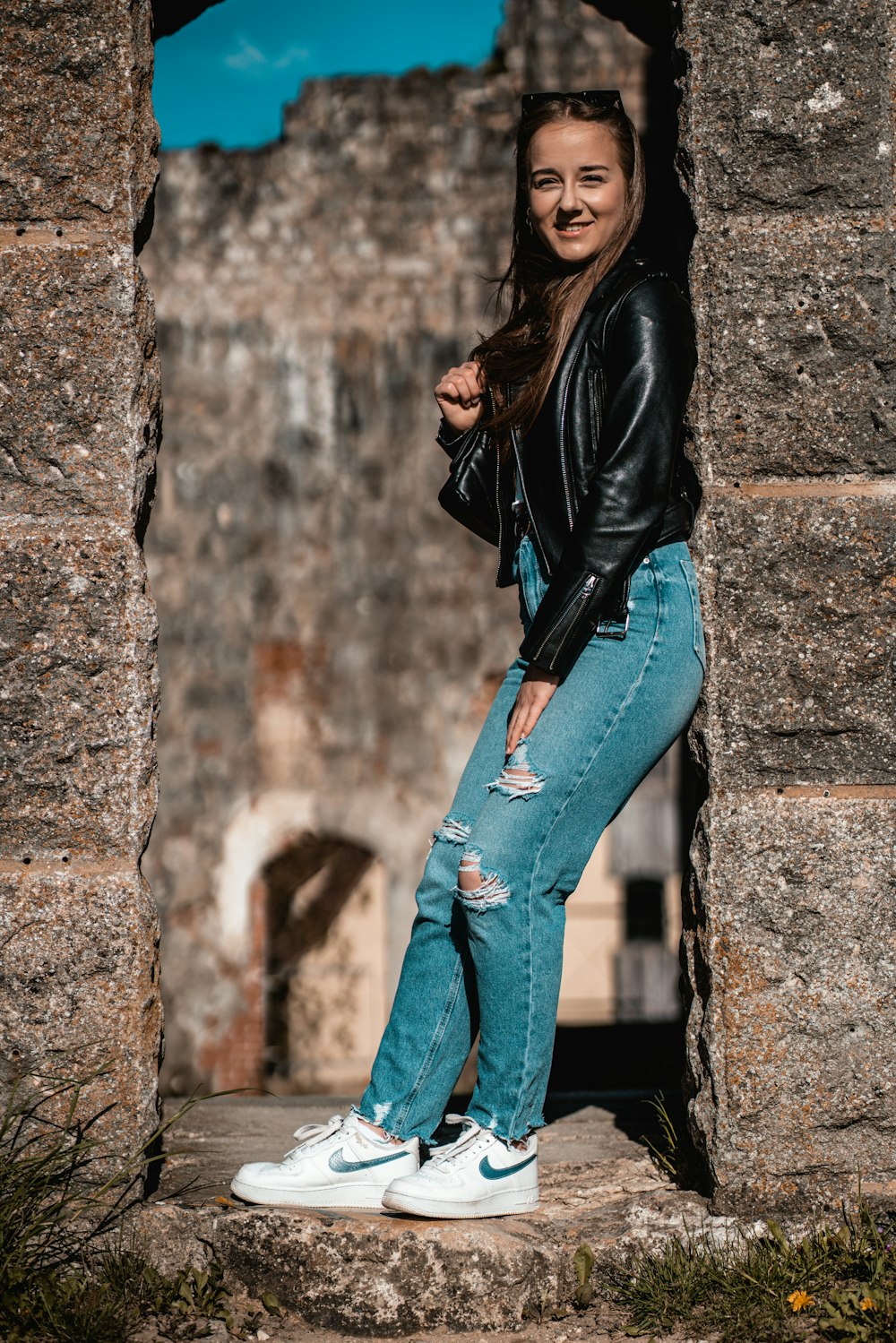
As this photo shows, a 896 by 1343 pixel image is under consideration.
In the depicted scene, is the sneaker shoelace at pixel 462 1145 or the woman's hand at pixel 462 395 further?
the woman's hand at pixel 462 395

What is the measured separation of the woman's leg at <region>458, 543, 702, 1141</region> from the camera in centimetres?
239

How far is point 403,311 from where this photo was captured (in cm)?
802

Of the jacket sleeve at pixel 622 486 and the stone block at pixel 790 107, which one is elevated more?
the stone block at pixel 790 107

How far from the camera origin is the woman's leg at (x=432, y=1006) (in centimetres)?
254

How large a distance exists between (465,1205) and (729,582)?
1.27m

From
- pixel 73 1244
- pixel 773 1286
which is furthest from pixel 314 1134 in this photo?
pixel 773 1286

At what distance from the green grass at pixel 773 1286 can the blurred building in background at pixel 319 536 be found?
5.39 metres

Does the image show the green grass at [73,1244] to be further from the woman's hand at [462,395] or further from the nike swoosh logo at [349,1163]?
the woman's hand at [462,395]

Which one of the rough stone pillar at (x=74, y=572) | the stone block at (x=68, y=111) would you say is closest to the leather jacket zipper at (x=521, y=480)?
the rough stone pillar at (x=74, y=572)

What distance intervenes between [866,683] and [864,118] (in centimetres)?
110

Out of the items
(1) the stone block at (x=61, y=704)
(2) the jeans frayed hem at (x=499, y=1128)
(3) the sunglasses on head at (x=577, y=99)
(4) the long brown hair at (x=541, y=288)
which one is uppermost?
(3) the sunglasses on head at (x=577, y=99)

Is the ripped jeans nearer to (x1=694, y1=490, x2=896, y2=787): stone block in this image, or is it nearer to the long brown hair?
(x1=694, y1=490, x2=896, y2=787): stone block

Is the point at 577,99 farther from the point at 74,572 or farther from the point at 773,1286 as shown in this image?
the point at 773,1286

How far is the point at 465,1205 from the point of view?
244 centimetres
